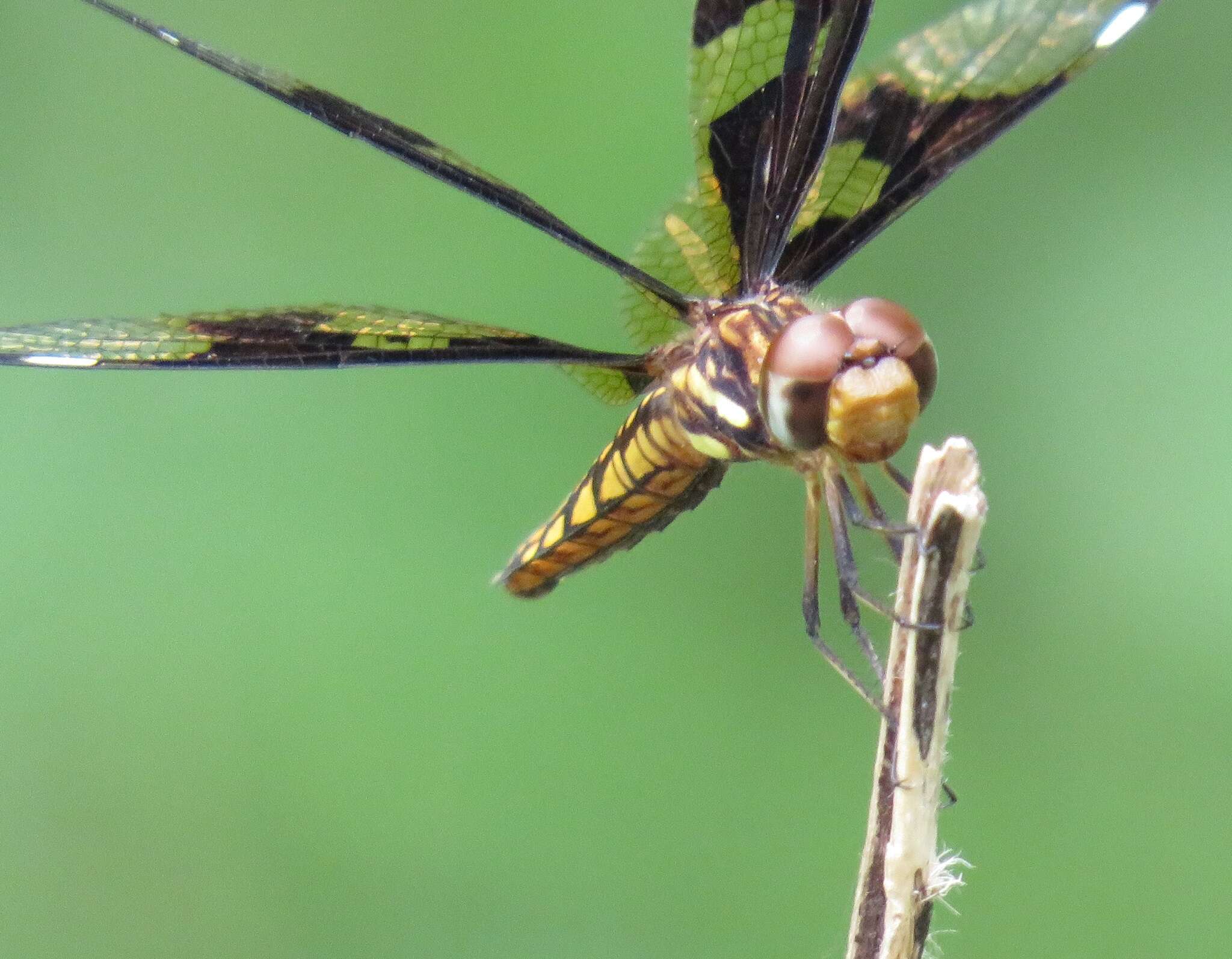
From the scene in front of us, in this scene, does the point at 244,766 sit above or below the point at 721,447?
below

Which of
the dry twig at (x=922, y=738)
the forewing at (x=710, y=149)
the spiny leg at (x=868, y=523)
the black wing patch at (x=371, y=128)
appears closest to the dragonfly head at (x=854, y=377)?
the spiny leg at (x=868, y=523)

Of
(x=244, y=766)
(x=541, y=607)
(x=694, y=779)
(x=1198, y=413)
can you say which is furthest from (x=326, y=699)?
(x=1198, y=413)

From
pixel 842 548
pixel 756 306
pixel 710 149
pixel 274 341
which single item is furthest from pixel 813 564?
pixel 274 341

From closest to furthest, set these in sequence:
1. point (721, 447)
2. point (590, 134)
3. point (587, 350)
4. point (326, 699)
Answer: point (721, 447)
point (587, 350)
point (326, 699)
point (590, 134)

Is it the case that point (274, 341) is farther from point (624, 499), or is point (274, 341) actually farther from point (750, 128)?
point (750, 128)

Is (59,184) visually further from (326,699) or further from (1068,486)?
(1068,486)

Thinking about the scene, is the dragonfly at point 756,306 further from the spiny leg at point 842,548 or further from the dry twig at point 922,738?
the dry twig at point 922,738
